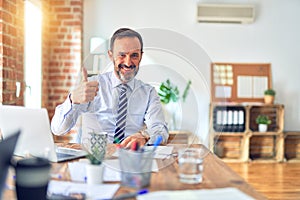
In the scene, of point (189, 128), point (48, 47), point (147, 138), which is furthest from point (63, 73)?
point (147, 138)

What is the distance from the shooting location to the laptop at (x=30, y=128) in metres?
1.22

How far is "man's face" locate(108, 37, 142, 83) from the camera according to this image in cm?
191

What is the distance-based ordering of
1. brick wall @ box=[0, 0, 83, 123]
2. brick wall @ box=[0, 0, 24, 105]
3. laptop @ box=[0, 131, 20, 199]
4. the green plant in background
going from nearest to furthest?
1. laptop @ box=[0, 131, 20, 199]
2. brick wall @ box=[0, 0, 24, 105]
3. brick wall @ box=[0, 0, 83, 123]
4. the green plant in background

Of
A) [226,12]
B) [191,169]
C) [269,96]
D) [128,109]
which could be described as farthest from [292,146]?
[191,169]

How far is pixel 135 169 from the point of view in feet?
3.45

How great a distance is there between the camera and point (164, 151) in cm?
154

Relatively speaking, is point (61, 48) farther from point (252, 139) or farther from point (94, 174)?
point (94, 174)

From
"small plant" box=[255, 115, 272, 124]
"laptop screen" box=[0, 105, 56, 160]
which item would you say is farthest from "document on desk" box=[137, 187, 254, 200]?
"small plant" box=[255, 115, 272, 124]

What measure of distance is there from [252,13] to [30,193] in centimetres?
421

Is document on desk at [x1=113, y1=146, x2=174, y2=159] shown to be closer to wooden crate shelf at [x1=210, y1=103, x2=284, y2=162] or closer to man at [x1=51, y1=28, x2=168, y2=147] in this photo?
man at [x1=51, y1=28, x2=168, y2=147]

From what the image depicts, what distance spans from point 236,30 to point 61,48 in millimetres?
2253

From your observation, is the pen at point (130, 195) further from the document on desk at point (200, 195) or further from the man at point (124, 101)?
the man at point (124, 101)

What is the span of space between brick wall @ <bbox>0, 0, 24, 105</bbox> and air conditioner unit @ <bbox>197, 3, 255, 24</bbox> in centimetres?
234

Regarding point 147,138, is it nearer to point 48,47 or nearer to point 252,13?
point 48,47
